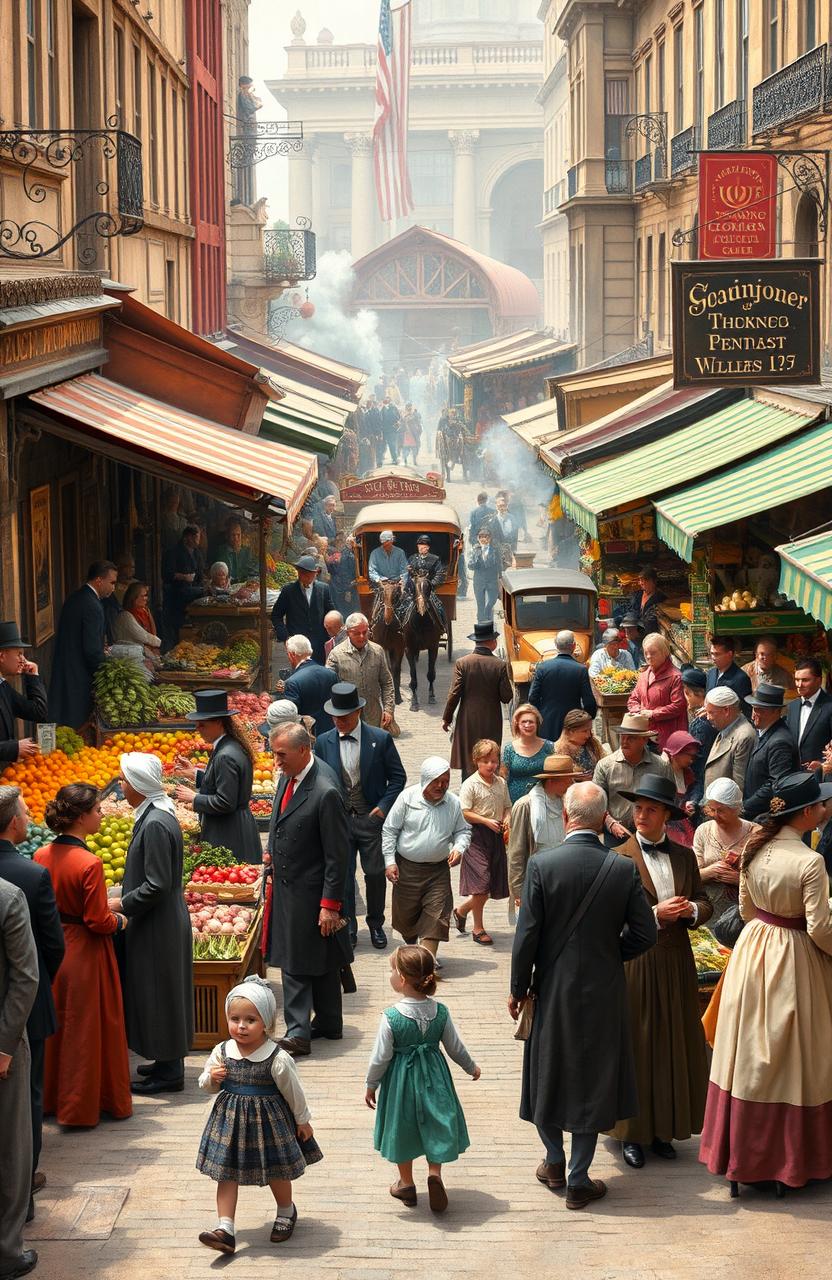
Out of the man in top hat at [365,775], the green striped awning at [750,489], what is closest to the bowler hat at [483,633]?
the green striped awning at [750,489]

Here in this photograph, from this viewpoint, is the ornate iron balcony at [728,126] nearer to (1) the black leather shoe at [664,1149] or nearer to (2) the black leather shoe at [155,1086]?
(2) the black leather shoe at [155,1086]

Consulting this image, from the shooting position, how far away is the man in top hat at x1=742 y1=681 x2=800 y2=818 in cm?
1103

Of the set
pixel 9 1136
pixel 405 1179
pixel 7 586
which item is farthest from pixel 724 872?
pixel 7 586

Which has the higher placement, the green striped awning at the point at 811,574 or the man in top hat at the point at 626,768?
the green striped awning at the point at 811,574

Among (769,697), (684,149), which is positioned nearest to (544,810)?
(769,697)

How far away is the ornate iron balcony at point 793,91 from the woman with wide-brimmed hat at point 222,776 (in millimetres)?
10980

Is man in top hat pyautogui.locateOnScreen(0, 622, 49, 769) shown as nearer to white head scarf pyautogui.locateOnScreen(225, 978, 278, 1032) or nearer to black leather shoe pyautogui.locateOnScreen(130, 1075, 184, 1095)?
black leather shoe pyautogui.locateOnScreen(130, 1075, 184, 1095)

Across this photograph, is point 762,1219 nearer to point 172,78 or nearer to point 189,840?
point 189,840

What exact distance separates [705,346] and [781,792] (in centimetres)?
978

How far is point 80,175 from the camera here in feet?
62.7

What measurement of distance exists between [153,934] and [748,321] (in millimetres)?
9894

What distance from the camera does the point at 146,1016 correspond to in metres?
8.58

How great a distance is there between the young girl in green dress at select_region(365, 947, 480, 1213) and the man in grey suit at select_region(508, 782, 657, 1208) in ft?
1.26

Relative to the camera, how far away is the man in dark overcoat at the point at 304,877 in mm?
9109
